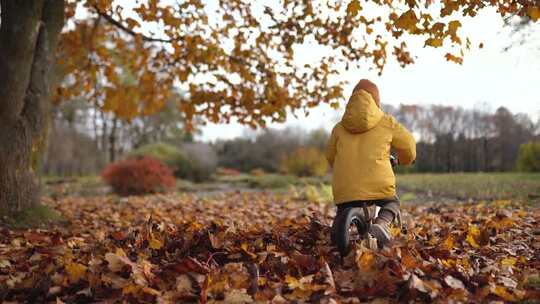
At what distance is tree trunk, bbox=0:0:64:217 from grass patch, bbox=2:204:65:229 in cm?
8

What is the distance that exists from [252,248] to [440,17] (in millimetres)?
2914

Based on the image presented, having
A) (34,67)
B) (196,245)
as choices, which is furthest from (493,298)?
(34,67)

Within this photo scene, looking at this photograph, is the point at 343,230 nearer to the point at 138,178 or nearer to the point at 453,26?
the point at 453,26

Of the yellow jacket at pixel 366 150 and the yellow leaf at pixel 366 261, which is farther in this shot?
the yellow jacket at pixel 366 150

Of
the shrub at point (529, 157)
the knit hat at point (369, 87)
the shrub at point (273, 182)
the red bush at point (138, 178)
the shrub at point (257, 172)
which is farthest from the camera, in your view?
the shrub at point (257, 172)

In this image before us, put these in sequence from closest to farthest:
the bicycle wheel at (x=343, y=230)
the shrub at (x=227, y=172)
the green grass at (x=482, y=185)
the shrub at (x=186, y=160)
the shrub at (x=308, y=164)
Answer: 1. the bicycle wheel at (x=343, y=230)
2. the green grass at (x=482, y=185)
3. the shrub at (x=308, y=164)
4. the shrub at (x=186, y=160)
5. the shrub at (x=227, y=172)

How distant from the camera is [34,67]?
6.73m

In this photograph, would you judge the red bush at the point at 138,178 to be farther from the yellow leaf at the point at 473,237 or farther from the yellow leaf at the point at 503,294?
the yellow leaf at the point at 503,294

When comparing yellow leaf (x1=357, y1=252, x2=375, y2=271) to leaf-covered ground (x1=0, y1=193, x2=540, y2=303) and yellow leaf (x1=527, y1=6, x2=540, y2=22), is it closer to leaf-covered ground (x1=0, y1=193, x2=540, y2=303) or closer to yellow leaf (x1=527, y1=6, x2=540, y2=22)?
leaf-covered ground (x1=0, y1=193, x2=540, y2=303)

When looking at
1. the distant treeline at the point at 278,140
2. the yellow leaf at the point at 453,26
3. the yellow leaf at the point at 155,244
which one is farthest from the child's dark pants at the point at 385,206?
the distant treeline at the point at 278,140

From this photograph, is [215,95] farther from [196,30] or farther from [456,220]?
[456,220]

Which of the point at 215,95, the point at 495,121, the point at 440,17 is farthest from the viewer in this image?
the point at 495,121

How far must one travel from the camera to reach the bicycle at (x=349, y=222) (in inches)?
135

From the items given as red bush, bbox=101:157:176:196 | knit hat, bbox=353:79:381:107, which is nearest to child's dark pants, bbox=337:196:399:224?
knit hat, bbox=353:79:381:107
